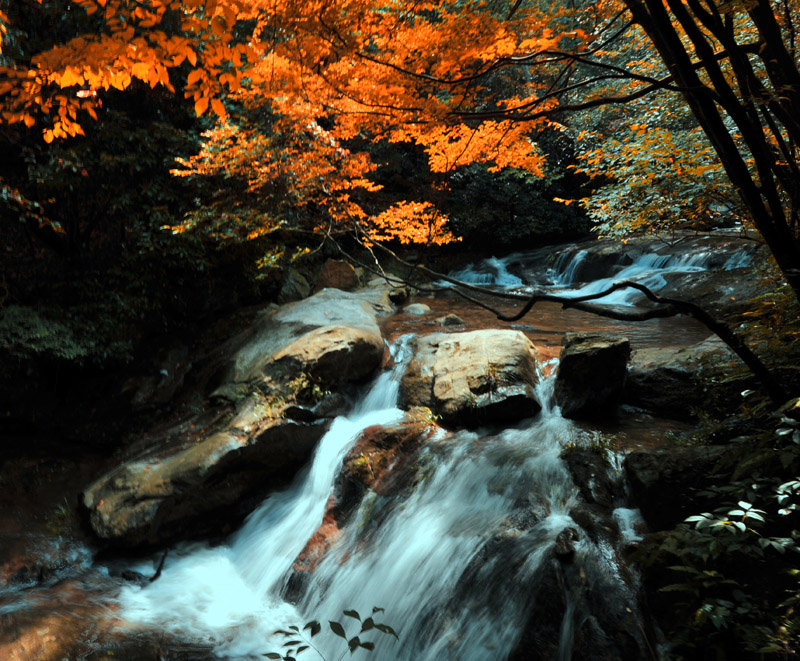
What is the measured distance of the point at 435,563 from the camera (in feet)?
12.7

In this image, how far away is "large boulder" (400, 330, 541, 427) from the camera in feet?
18.3

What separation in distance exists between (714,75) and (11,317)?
8.37m

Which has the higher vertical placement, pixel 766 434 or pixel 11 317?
pixel 766 434

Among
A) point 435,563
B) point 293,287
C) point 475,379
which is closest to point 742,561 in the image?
point 435,563

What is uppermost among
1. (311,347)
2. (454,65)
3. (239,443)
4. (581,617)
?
(454,65)

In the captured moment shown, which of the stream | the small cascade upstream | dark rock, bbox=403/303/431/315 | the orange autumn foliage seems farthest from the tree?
dark rock, bbox=403/303/431/315

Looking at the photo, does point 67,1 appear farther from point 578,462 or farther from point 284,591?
point 578,462

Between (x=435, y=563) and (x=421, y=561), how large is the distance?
0.17 m

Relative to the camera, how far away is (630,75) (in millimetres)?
2592

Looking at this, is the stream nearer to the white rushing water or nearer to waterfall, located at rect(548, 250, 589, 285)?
the white rushing water

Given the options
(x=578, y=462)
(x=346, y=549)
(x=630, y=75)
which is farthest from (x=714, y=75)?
(x=346, y=549)

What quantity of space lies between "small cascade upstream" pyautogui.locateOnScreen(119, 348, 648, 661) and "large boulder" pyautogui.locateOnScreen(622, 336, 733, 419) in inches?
40.3

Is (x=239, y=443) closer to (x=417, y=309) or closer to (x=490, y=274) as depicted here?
(x=417, y=309)

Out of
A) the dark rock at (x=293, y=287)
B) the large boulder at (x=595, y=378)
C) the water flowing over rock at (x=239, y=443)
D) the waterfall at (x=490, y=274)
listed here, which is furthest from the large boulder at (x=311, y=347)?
the waterfall at (x=490, y=274)
